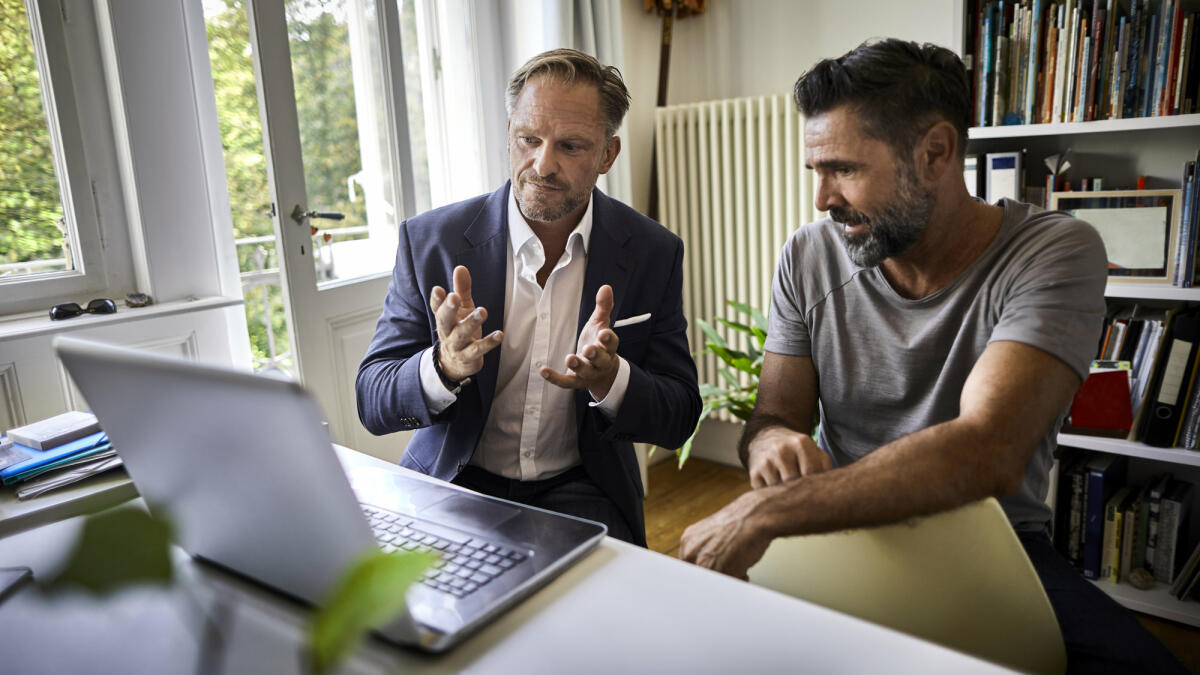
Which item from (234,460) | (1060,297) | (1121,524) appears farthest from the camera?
(1121,524)

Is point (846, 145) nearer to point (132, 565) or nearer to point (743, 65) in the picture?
point (132, 565)

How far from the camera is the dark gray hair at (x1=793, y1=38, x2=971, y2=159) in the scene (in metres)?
1.16

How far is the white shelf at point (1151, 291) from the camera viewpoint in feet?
5.92

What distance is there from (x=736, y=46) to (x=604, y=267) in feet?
6.19

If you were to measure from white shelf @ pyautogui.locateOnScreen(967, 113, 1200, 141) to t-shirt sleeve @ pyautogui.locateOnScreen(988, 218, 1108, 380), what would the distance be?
886mm

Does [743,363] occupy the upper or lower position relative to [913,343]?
lower

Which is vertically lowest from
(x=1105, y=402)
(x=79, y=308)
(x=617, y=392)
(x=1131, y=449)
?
(x=1131, y=449)

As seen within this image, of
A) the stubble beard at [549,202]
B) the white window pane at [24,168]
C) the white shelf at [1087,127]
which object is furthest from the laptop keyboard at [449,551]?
the white shelf at [1087,127]

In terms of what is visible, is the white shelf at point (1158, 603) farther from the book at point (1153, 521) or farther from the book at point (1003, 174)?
the book at point (1003, 174)

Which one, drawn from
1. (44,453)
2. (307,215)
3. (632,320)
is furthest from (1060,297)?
(307,215)

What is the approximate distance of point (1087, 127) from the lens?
1.87 meters

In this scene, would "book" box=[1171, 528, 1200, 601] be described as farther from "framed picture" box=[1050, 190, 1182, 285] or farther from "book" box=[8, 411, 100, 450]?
"book" box=[8, 411, 100, 450]

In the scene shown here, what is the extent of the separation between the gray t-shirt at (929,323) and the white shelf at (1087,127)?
2.80 feet

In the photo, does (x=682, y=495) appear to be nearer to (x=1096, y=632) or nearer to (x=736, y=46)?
(x=736, y=46)
